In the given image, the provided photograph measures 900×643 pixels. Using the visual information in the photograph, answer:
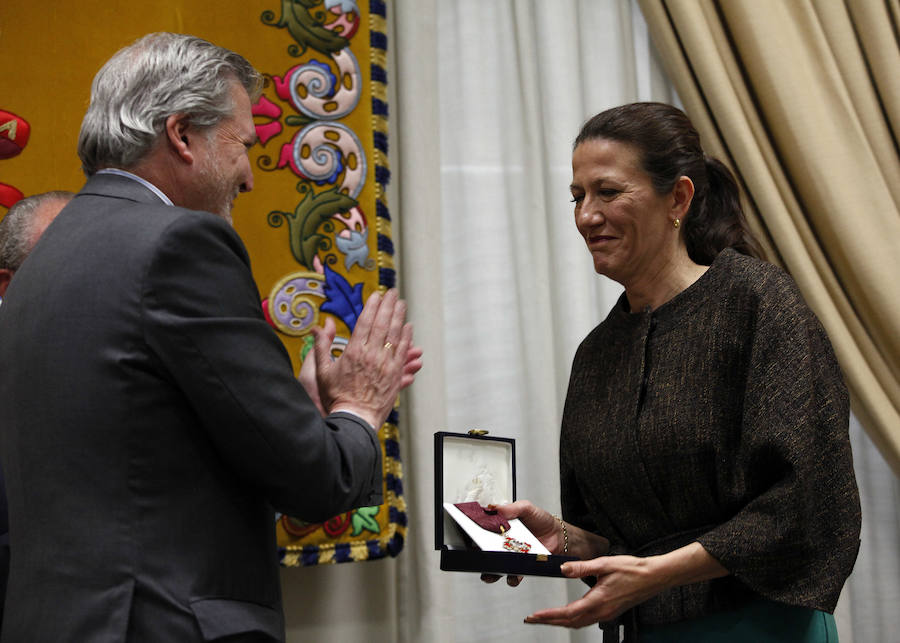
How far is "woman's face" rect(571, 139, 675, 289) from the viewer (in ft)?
6.18

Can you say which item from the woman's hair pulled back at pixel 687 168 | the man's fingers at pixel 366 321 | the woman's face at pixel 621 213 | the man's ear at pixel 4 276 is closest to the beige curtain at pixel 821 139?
the woman's hair pulled back at pixel 687 168

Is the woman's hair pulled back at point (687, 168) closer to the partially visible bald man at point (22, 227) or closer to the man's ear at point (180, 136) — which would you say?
the man's ear at point (180, 136)

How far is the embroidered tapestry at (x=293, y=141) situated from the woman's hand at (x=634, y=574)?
98cm

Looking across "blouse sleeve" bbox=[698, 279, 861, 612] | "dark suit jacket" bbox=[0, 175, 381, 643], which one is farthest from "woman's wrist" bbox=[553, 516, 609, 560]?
"dark suit jacket" bbox=[0, 175, 381, 643]

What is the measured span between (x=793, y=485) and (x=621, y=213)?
0.62 meters

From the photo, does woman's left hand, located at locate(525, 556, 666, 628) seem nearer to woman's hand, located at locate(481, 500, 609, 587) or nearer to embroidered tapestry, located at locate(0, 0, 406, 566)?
woman's hand, located at locate(481, 500, 609, 587)

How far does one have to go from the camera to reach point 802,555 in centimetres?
158

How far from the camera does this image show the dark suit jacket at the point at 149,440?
121 centimetres

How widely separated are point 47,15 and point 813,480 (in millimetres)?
2189

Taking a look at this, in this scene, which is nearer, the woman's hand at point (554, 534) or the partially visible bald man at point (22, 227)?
the woman's hand at point (554, 534)

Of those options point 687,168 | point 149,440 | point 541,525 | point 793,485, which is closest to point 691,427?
point 793,485

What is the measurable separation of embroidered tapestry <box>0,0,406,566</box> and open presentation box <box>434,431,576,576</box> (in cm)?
65

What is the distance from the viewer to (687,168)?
1.91 m

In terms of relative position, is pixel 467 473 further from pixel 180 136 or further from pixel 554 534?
pixel 180 136
